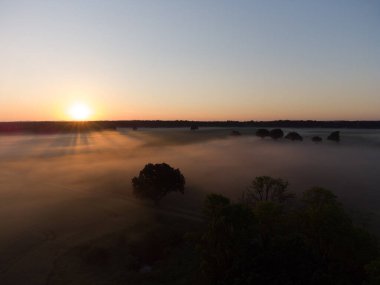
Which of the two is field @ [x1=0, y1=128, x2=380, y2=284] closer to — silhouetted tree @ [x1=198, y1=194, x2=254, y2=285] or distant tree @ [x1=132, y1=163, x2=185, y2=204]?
distant tree @ [x1=132, y1=163, x2=185, y2=204]

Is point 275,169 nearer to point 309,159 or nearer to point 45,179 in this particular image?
point 309,159

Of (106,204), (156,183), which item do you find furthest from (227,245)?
(106,204)

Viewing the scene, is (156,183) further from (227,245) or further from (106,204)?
(227,245)

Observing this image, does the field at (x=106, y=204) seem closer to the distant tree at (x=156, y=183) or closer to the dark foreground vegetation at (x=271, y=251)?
the distant tree at (x=156, y=183)

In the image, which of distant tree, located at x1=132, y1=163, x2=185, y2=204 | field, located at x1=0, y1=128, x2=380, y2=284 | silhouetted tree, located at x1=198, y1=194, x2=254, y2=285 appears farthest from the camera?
distant tree, located at x1=132, y1=163, x2=185, y2=204

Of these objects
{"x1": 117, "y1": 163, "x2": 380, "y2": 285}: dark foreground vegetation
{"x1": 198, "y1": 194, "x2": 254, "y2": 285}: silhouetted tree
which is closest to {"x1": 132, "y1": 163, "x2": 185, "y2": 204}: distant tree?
{"x1": 117, "y1": 163, "x2": 380, "y2": 285}: dark foreground vegetation

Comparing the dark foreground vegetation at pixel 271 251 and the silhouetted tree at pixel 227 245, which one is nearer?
the dark foreground vegetation at pixel 271 251

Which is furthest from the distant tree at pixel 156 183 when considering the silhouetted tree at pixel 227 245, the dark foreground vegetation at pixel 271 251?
the silhouetted tree at pixel 227 245

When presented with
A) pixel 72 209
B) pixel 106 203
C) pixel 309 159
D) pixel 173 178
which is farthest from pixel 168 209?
pixel 309 159
